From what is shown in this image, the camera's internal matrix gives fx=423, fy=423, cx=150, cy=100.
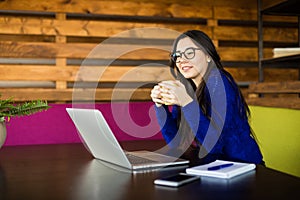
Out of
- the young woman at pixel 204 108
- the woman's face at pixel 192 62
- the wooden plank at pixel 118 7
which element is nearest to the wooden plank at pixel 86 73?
the wooden plank at pixel 118 7

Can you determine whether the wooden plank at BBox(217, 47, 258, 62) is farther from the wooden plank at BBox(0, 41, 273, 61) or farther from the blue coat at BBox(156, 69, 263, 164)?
the blue coat at BBox(156, 69, 263, 164)

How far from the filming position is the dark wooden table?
0.78m

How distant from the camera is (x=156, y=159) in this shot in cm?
119

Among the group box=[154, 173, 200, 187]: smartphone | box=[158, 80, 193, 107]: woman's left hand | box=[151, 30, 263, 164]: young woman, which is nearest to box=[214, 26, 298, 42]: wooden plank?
box=[151, 30, 263, 164]: young woman

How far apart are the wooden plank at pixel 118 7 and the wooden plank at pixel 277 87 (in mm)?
657

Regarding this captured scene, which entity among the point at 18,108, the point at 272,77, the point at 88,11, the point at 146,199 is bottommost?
the point at 146,199

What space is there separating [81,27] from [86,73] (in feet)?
0.98

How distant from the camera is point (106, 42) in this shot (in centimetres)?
281

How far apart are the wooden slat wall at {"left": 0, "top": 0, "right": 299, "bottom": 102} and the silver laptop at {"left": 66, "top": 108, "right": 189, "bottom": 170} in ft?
4.73

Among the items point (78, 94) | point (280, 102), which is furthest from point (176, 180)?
point (78, 94)

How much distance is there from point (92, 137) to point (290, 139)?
34.5 inches

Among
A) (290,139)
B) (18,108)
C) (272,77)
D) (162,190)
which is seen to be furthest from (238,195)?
(272,77)

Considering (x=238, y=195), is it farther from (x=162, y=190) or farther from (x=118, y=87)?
(x=118, y=87)

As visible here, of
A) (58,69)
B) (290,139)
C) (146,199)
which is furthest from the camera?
(58,69)
